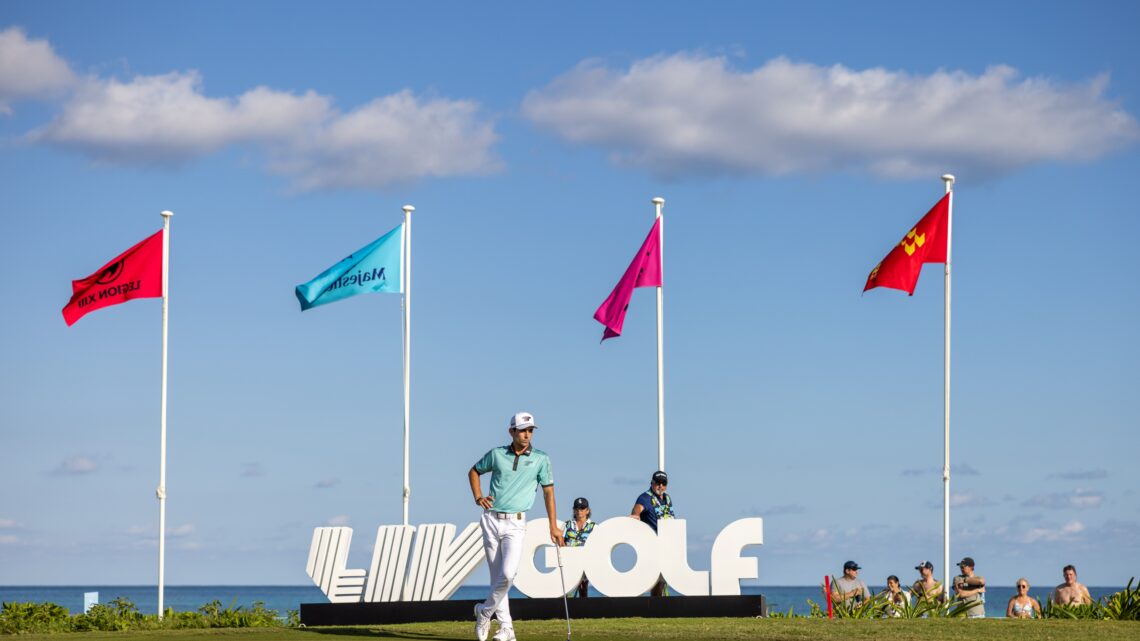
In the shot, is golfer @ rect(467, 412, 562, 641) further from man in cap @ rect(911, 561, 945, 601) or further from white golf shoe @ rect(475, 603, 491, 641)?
man in cap @ rect(911, 561, 945, 601)

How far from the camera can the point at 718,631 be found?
17.2 metres

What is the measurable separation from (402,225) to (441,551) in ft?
21.0

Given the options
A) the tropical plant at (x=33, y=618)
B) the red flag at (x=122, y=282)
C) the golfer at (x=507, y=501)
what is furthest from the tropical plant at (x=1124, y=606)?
the red flag at (x=122, y=282)

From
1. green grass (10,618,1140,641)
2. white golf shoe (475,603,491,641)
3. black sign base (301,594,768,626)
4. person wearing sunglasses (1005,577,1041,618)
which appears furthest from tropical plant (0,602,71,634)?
person wearing sunglasses (1005,577,1041,618)

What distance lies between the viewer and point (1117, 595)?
66.6ft

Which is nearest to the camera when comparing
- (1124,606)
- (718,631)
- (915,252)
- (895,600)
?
(718,631)

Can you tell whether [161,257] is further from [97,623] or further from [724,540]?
[724,540]

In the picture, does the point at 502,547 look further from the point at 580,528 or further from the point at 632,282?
the point at 632,282

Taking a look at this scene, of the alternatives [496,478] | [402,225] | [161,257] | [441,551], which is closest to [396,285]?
[402,225]

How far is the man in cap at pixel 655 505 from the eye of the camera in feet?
70.9

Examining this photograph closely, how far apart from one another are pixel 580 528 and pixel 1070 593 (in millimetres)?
6855

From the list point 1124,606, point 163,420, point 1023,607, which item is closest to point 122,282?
point 163,420

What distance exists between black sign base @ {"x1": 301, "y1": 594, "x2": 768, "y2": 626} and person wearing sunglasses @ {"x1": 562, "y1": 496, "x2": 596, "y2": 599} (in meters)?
0.60

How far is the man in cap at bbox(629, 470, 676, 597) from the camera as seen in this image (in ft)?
70.9
